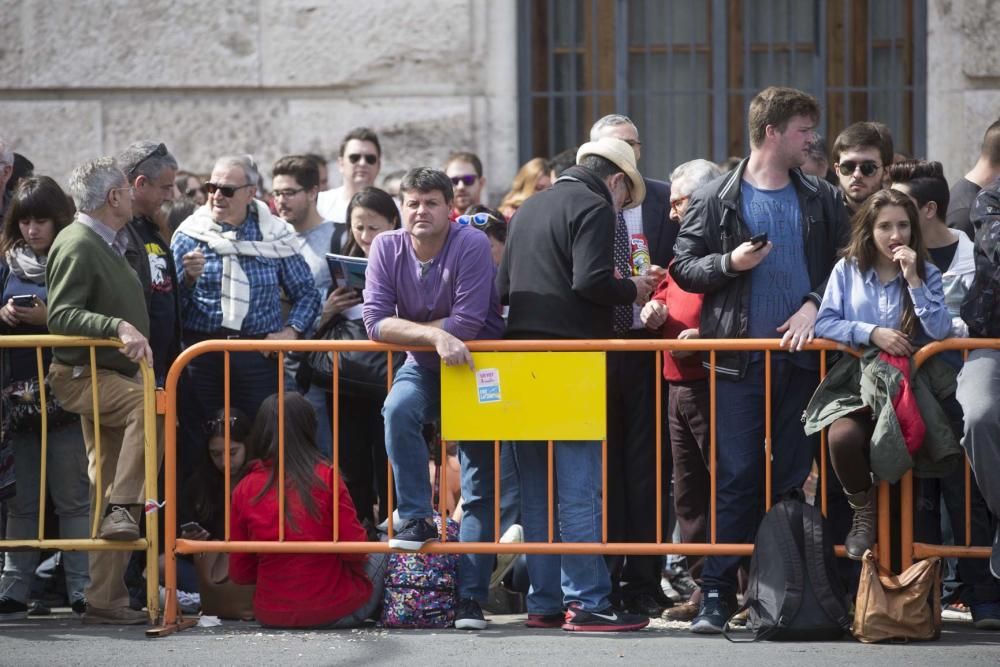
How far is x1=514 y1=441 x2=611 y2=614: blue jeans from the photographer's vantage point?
23.7ft

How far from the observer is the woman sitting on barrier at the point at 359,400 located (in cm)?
840

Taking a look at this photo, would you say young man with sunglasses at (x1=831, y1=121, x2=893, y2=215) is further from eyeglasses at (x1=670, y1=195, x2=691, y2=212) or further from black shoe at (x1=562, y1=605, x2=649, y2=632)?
black shoe at (x1=562, y1=605, x2=649, y2=632)

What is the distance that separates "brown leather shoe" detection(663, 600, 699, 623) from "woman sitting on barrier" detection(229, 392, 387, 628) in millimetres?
1287

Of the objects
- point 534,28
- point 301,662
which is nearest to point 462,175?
point 534,28

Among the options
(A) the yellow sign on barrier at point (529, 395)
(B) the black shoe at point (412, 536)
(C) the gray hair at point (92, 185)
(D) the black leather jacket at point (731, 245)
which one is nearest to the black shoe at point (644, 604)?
(A) the yellow sign on barrier at point (529, 395)

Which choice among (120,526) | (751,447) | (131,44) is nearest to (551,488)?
(751,447)

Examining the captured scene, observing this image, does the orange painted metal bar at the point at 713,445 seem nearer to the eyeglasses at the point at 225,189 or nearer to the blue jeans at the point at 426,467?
the blue jeans at the point at 426,467

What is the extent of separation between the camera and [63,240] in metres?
7.42

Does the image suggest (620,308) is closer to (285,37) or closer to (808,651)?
(808,651)

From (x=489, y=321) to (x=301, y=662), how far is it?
1.68 m

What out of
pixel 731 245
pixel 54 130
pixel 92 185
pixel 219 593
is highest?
pixel 54 130

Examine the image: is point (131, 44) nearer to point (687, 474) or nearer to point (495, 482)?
point (495, 482)

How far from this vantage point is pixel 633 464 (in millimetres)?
7777

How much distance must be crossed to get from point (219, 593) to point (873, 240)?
3.22 meters
